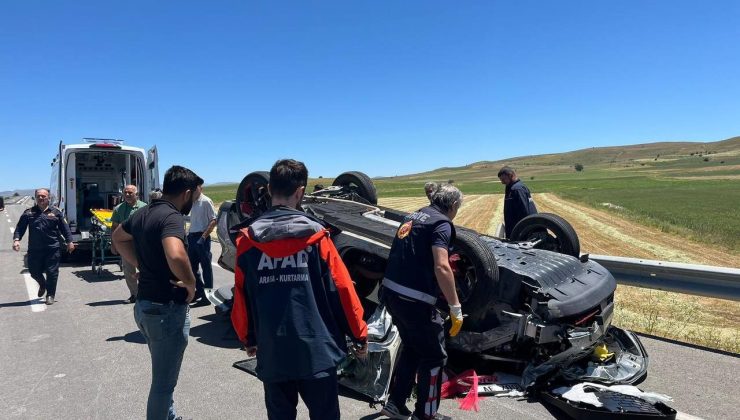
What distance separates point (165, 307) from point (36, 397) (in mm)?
2031

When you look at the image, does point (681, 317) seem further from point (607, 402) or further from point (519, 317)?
point (519, 317)

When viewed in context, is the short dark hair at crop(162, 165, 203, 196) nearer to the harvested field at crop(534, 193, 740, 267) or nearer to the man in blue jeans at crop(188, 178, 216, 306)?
the man in blue jeans at crop(188, 178, 216, 306)

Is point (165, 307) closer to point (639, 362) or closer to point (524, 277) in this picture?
point (524, 277)

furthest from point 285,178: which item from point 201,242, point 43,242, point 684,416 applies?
point 43,242

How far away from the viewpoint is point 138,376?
4.46 metres

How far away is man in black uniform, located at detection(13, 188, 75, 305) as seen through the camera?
292 inches

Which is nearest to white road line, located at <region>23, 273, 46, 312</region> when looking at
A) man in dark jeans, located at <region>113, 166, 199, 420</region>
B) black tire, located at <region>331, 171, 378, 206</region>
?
black tire, located at <region>331, 171, 378, 206</region>

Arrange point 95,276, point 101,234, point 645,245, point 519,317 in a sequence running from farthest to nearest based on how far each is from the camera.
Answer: point 645,245
point 101,234
point 95,276
point 519,317

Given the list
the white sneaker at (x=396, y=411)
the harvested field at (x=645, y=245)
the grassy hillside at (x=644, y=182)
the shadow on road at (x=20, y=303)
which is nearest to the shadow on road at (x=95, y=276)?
the shadow on road at (x=20, y=303)

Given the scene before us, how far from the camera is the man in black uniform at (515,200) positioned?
717cm

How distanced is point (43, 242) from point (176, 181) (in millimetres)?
5871

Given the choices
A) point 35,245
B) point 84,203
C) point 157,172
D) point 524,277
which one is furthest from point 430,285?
point 84,203

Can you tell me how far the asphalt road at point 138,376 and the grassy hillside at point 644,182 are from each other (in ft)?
41.1

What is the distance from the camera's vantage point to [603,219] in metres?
24.4
